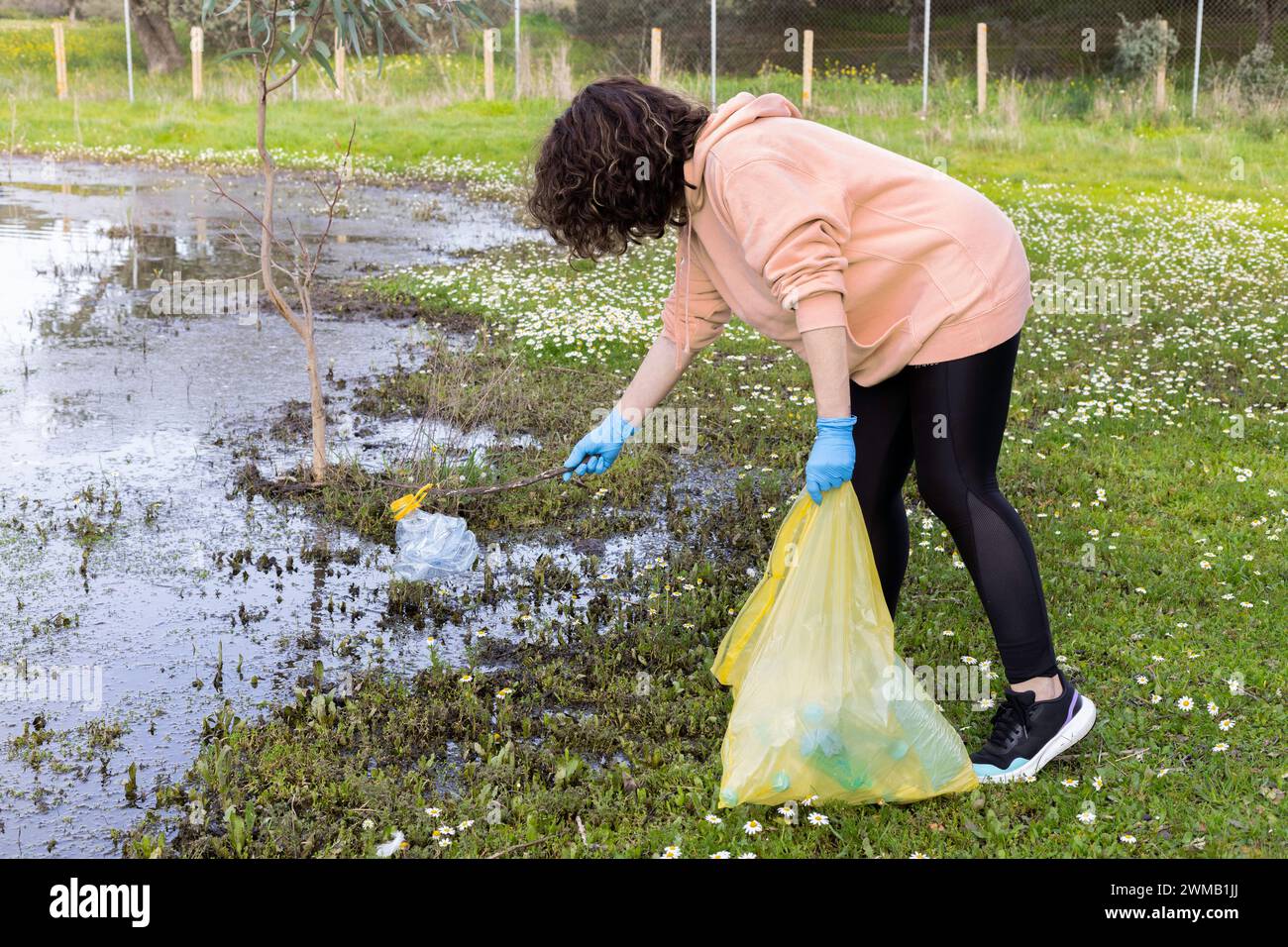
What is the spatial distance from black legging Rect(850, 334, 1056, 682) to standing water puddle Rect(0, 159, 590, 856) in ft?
5.67

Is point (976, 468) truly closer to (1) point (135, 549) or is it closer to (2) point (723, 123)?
(2) point (723, 123)

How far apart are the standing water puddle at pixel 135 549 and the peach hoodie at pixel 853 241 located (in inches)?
70.4

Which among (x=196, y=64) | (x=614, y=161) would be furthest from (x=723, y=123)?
(x=196, y=64)

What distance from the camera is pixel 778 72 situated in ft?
76.7

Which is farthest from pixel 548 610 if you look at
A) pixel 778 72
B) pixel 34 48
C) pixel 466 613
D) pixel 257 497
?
pixel 34 48

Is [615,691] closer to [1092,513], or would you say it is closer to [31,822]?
[31,822]

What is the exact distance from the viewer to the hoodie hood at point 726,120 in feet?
9.83

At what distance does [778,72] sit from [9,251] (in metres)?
16.2

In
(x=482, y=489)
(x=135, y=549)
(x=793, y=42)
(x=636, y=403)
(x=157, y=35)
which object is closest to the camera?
(x=636, y=403)

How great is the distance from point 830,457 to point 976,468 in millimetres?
378

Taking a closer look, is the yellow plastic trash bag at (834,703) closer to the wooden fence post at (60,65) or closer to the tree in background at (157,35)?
the wooden fence post at (60,65)

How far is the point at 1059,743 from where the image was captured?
327 centimetres

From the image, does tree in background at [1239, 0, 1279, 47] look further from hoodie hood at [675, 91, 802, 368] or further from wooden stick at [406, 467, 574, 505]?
hoodie hood at [675, 91, 802, 368]

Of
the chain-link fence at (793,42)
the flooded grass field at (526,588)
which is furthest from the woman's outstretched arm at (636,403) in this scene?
the chain-link fence at (793,42)
